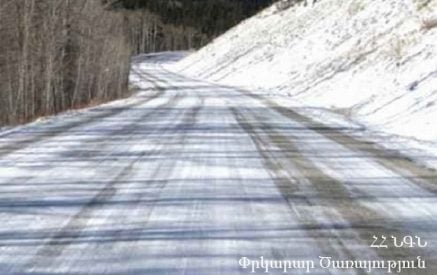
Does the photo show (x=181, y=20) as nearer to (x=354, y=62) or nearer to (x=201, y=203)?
(x=354, y=62)

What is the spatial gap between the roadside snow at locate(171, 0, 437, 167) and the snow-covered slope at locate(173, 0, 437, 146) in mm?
48

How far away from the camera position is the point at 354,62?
3028cm

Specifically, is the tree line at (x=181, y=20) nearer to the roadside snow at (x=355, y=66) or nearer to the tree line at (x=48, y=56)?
the roadside snow at (x=355, y=66)

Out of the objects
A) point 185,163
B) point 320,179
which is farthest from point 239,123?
point 320,179

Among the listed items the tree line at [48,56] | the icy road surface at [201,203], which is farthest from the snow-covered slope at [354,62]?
the tree line at [48,56]

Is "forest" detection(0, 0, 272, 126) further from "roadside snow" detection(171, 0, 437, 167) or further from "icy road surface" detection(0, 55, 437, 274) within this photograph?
"icy road surface" detection(0, 55, 437, 274)

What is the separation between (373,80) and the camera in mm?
25156

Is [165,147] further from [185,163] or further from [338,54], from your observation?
[338,54]

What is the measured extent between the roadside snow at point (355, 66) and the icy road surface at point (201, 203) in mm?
2259

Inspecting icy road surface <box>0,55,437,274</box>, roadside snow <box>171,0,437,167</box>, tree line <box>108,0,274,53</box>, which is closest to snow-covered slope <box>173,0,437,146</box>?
roadside snow <box>171,0,437,167</box>

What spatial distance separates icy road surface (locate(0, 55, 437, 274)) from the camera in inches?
218

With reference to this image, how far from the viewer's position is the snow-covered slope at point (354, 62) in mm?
18922

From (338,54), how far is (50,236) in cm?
3001

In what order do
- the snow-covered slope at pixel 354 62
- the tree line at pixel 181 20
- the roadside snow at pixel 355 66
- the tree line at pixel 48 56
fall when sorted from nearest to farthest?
the roadside snow at pixel 355 66, the snow-covered slope at pixel 354 62, the tree line at pixel 48 56, the tree line at pixel 181 20
